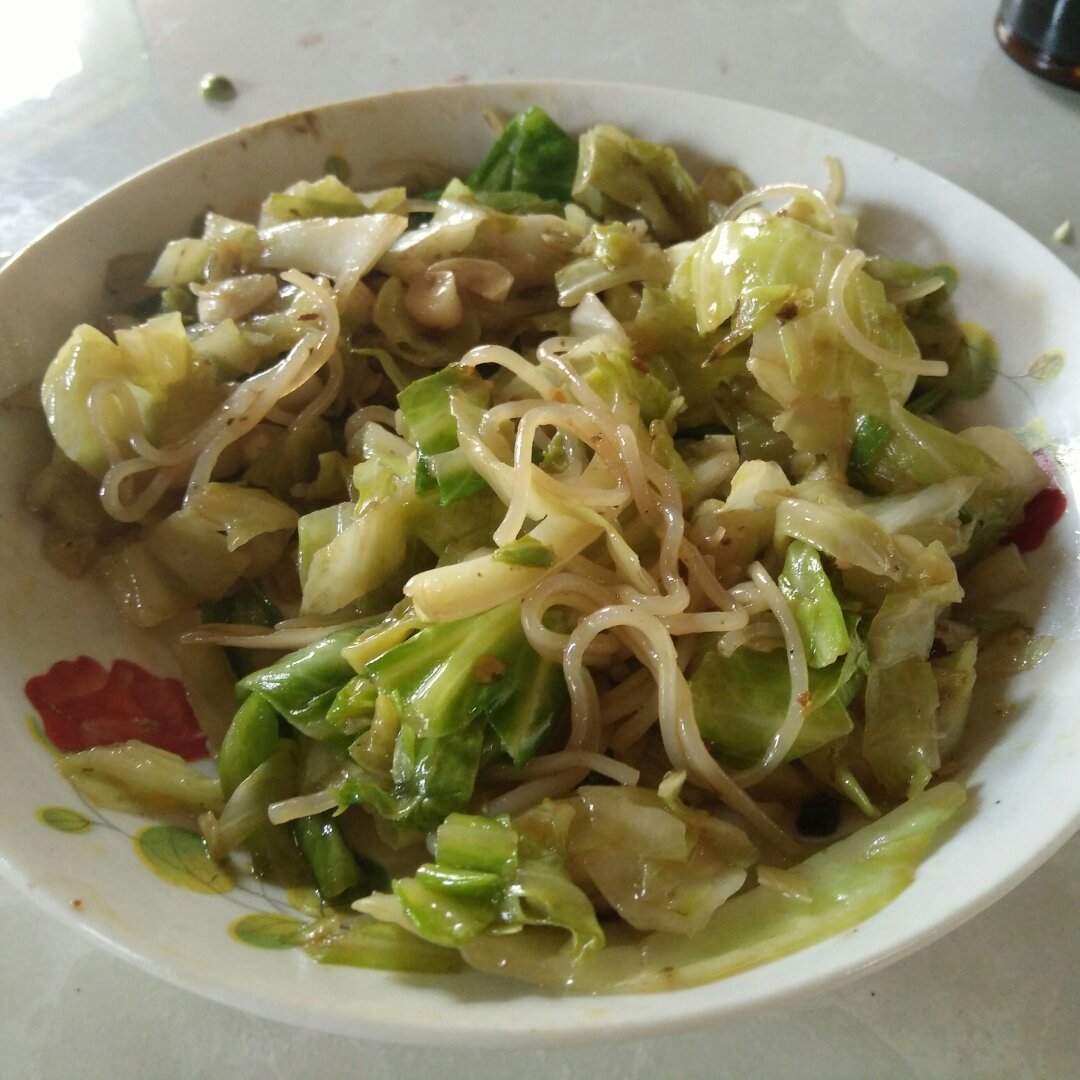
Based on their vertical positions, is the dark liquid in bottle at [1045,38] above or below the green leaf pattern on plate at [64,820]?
above

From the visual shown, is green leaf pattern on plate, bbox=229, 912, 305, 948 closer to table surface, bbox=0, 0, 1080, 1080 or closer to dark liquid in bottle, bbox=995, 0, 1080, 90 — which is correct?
table surface, bbox=0, 0, 1080, 1080

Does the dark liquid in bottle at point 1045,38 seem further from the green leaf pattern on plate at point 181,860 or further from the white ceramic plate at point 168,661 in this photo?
the green leaf pattern on plate at point 181,860

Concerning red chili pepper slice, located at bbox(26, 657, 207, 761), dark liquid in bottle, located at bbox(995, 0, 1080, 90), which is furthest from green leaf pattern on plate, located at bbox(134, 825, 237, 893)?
dark liquid in bottle, located at bbox(995, 0, 1080, 90)

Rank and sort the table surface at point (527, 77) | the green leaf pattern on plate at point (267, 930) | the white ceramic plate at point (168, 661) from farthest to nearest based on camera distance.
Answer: the table surface at point (527, 77)
the green leaf pattern on plate at point (267, 930)
the white ceramic plate at point (168, 661)

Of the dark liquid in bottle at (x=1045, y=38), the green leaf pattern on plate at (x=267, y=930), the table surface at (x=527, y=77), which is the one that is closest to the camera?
the green leaf pattern on plate at (x=267, y=930)

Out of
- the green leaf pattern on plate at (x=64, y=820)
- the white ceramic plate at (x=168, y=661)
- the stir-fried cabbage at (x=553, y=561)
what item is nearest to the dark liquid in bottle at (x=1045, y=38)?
the white ceramic plate at (x=168, y=661)

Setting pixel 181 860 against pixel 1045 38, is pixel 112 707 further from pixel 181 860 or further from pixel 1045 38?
pixel 1045 38

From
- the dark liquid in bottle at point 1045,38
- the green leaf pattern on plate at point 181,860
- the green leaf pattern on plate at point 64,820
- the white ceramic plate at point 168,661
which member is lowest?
the green leaf pattern on plate at point 181,860

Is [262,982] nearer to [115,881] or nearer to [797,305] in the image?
[115,881]

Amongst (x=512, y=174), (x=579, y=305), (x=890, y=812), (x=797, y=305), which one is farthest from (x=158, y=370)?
(x=890, y=812)
